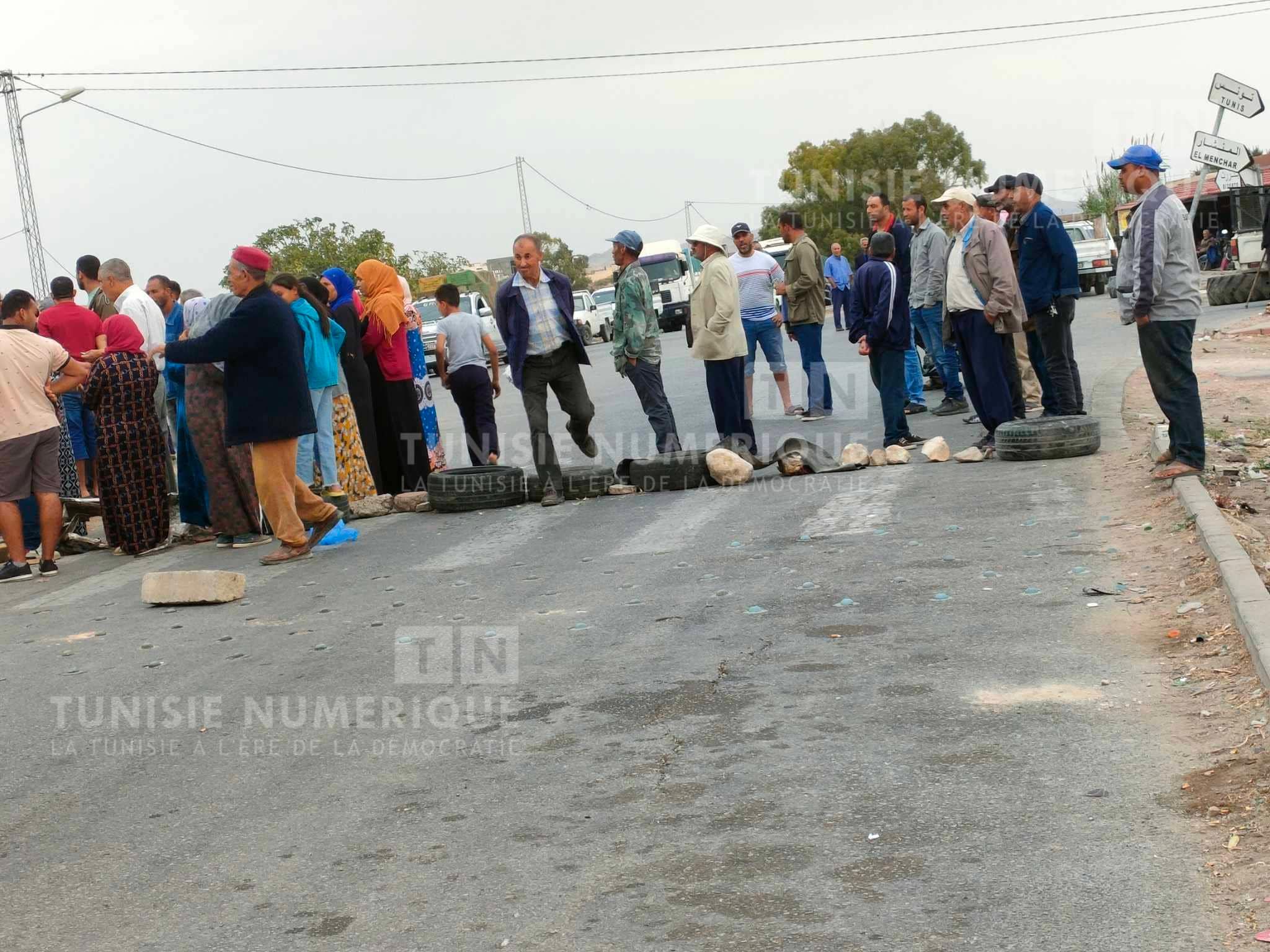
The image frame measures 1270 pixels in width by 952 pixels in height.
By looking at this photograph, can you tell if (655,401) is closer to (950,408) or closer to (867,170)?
(950,408)

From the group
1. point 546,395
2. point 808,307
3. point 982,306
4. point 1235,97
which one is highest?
point 1235,97

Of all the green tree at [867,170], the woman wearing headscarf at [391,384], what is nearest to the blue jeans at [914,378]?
the woman wearing headscarf at [391,384]

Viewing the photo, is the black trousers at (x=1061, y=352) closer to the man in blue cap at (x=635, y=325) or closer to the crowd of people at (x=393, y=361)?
the crowd of people at (x=393, y=361)

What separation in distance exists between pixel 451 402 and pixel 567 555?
674 inches

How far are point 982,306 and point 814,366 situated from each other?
13.9 feet

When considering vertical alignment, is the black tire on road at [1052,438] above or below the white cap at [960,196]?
below

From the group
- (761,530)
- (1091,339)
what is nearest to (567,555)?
(761,530)

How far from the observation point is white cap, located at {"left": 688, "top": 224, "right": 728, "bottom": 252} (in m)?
11.8

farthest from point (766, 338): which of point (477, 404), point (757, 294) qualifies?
point (477, 404)

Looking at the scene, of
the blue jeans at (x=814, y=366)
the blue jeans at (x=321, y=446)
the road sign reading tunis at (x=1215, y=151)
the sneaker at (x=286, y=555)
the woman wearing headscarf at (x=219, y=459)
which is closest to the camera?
the sneaker at (x=286, y=555)

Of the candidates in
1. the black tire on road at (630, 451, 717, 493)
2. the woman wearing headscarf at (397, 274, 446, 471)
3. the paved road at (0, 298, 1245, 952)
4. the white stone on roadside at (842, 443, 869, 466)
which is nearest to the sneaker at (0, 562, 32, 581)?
the paved road at (0, 298, 1245, 952)

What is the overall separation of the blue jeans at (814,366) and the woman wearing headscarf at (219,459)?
Result: 20.3 feet

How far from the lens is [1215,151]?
20.9 m

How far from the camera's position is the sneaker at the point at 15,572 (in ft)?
33.7
